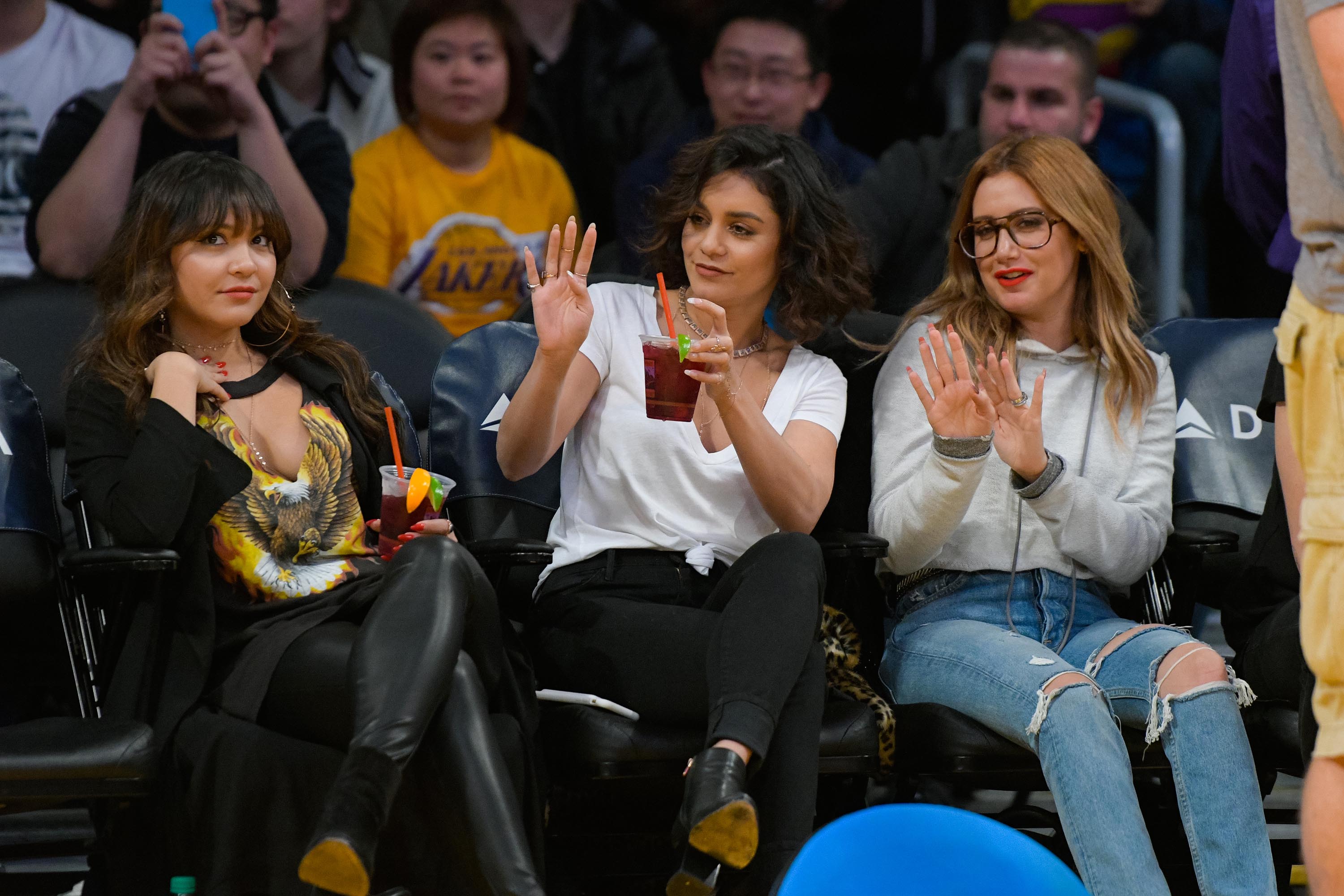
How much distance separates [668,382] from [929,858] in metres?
0.97

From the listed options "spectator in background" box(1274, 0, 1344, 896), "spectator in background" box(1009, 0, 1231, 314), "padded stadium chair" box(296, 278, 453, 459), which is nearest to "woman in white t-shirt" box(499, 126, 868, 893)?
"padded stadium chair" box(296, 278, 453, 459)

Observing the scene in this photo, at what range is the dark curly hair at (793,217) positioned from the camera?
2.88m

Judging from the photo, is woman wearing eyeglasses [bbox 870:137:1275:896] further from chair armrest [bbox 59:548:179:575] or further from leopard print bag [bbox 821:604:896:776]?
chair armrest [bbox 59:548:179:575]

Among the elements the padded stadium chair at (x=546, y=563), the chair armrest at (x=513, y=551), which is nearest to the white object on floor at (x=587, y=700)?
the padded stadium chair at (x=546, y=563)

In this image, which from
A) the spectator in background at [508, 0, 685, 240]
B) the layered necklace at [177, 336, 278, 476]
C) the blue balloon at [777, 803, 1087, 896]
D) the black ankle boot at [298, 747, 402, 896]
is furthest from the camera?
the spectator in background at [508, 0, 685, 240]

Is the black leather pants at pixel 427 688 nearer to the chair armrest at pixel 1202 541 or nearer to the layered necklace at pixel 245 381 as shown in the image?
the layered necklace at pixel 245 381

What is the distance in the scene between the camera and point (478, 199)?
4.20 m

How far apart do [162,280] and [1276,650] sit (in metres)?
1.99

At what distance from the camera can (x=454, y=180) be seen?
420 centimetres

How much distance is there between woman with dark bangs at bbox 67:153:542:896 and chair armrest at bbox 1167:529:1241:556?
4.12 ft

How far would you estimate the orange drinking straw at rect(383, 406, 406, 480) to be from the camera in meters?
2.48

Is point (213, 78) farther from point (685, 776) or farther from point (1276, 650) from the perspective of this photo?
point (1276, 650)

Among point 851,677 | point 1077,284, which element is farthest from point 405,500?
point 1077,284

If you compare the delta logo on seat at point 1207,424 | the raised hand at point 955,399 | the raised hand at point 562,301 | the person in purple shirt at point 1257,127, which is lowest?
the delta logo on seat at point 1207,424
